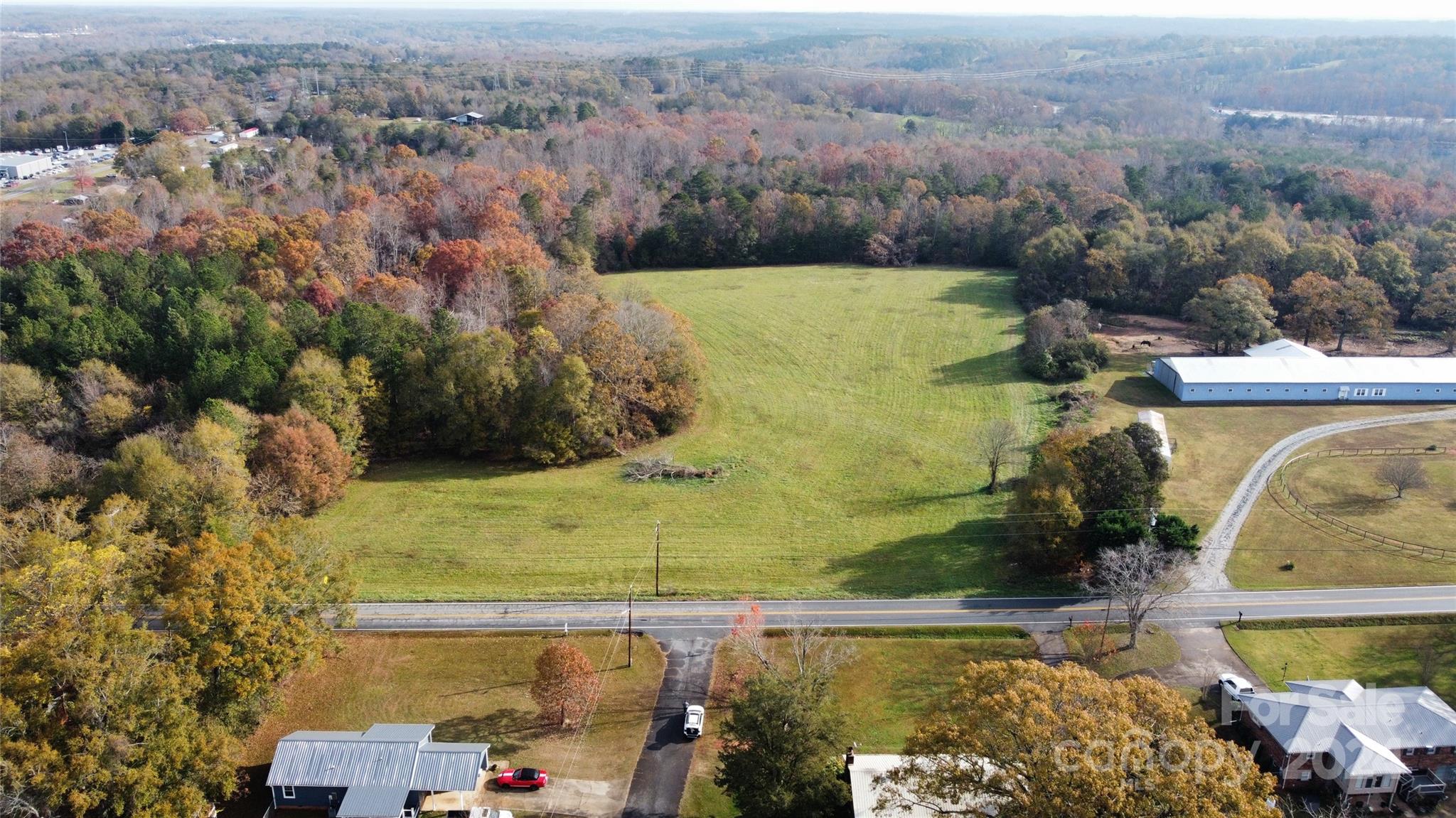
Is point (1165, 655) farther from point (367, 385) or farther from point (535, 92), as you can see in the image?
point (535, 92)

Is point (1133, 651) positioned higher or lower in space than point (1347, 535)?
lower

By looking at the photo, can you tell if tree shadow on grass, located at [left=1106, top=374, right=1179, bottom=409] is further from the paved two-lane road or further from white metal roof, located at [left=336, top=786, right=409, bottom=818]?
white metal roof, located at [left=336, top=786, right=409, bottom=818]

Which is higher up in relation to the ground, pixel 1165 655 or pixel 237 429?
pixel 237 429

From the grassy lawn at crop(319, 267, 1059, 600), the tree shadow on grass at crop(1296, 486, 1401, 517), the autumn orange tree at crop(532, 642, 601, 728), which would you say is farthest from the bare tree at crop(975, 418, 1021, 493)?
the autumn orange tree at crop(532, 642, 601, 728)

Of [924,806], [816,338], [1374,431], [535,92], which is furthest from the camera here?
[535,92]

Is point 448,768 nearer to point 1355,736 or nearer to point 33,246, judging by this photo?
point 1355,736

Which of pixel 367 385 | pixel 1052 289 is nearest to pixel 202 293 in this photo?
pixel 367 385

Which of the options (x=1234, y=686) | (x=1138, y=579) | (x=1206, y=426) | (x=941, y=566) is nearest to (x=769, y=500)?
(x=941, y=566)
